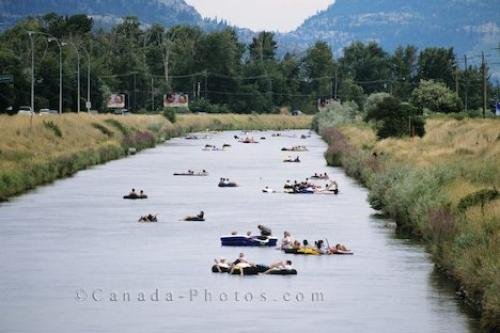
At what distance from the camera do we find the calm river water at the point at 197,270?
42594mm

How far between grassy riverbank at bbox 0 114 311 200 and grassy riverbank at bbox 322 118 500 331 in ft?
74.6

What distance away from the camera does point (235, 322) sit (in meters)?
42.1

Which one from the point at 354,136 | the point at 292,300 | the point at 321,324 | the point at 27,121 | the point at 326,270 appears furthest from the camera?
the point at 354,136

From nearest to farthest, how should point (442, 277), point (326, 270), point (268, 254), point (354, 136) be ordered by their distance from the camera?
point (442, 277), point (326, 270), point (268, 254), point (354, 136)

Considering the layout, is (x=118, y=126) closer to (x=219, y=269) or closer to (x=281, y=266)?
(x=219, y=269)

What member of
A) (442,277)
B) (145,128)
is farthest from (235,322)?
(145,128)

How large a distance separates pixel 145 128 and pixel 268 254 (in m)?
123

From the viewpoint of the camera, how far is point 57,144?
12069cm

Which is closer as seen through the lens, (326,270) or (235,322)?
(235,322)

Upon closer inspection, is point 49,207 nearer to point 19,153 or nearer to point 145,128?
point 19,153

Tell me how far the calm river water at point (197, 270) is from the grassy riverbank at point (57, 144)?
2744 mm

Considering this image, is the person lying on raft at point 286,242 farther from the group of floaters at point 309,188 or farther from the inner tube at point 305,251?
the group of floaters at point 309,188

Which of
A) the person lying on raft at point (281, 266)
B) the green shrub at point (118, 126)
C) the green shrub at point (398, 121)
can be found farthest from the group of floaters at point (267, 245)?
the green shrub at point (118, 126)

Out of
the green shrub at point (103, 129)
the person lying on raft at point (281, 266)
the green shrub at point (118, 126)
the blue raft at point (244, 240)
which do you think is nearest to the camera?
the person lying on raft at point (281, 266)
